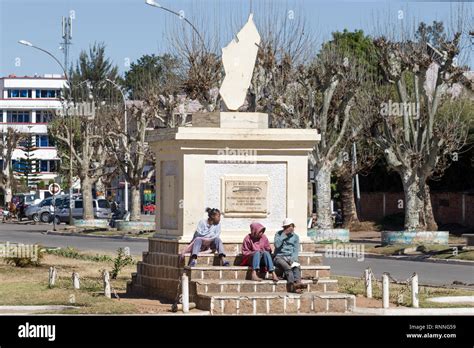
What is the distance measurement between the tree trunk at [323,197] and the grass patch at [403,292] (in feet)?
74.0

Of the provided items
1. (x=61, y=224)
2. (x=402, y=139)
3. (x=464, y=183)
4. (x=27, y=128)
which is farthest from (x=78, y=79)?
(x=402, y=139)

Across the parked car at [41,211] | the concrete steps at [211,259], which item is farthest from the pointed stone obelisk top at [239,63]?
the parked car at [41,211]

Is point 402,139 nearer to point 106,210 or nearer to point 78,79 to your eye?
point 106,210

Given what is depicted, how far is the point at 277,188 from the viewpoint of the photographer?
71.4 feet

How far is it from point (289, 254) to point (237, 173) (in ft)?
6.99

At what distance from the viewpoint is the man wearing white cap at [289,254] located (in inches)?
785

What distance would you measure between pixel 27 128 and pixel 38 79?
9.82 metres

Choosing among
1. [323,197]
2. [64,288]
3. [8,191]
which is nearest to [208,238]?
[64,288]

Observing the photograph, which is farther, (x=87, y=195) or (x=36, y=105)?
(x=36, y=105)

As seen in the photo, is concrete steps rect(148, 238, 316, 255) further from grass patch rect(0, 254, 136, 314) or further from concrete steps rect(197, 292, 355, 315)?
concrete steps rect(197, 292, 355, 315)

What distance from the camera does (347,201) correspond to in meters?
59.0

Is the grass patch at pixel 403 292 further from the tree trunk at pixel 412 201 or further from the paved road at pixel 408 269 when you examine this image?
the tree trunk at pixel 412 201

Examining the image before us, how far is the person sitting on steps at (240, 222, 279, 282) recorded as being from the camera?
20156mm

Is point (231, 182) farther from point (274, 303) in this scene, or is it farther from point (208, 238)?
point (274, 303)
